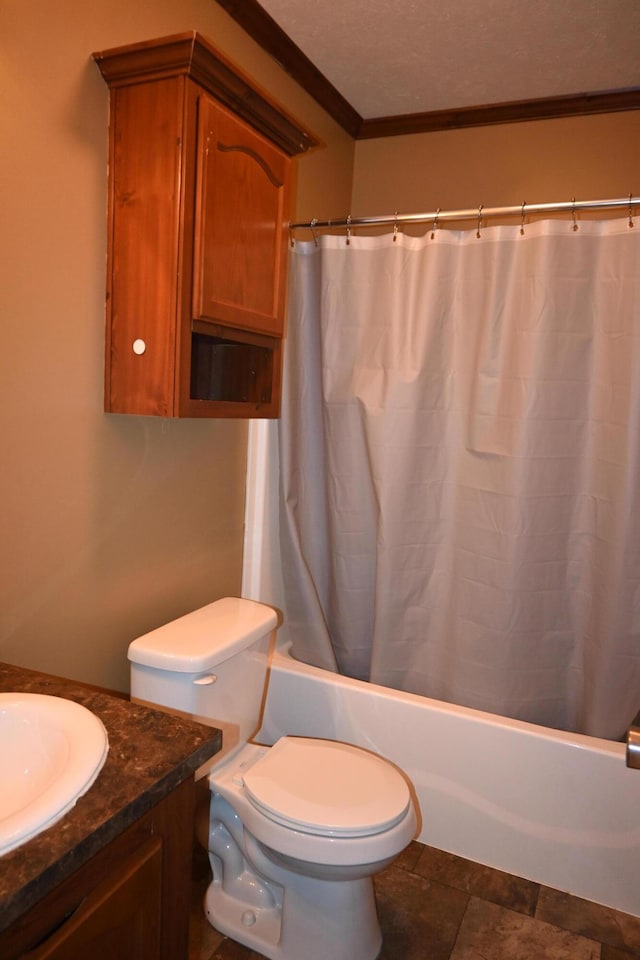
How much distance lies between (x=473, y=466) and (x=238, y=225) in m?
0.96

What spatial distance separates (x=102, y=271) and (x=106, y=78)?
1.34 ft

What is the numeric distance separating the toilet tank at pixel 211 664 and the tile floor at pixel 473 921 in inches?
21.5

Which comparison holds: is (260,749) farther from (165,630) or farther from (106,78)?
(106,78)

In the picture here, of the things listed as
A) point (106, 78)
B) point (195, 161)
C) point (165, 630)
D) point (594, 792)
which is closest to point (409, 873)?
point (594, 792)

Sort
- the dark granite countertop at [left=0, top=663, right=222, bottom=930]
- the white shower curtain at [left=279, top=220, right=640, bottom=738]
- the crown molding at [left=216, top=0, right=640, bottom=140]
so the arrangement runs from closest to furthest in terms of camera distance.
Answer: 1. the dark granite countertop at [left=0, top=663, right=222, bottom=930]
2. the white shower curtain at [left=279, top=220, right=640, bottom=738]
3. the crown molding at [left=216, top=0, right=640, bottom=140]

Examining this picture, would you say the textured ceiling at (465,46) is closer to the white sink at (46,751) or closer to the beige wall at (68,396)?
the beige wall at (68,396)

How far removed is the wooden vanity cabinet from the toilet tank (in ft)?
1.69

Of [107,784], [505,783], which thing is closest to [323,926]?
[505,783]

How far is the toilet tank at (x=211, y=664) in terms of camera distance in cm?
146

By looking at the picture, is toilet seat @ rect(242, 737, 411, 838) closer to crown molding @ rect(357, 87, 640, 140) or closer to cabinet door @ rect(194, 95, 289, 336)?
cabinet door @ rect(194, 95, 289, 336)

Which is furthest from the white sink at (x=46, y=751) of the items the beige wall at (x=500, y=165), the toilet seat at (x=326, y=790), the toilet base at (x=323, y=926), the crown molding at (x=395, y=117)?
the beige wall at (x=500, y=165)

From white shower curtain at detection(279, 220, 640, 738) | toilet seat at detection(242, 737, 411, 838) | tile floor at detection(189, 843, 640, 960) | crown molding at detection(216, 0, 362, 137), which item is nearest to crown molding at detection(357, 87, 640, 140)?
crown molding at detection(216, 0, 362, 137)

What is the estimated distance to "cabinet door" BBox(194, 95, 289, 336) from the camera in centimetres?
138

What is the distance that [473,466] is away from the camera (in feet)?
6.30
